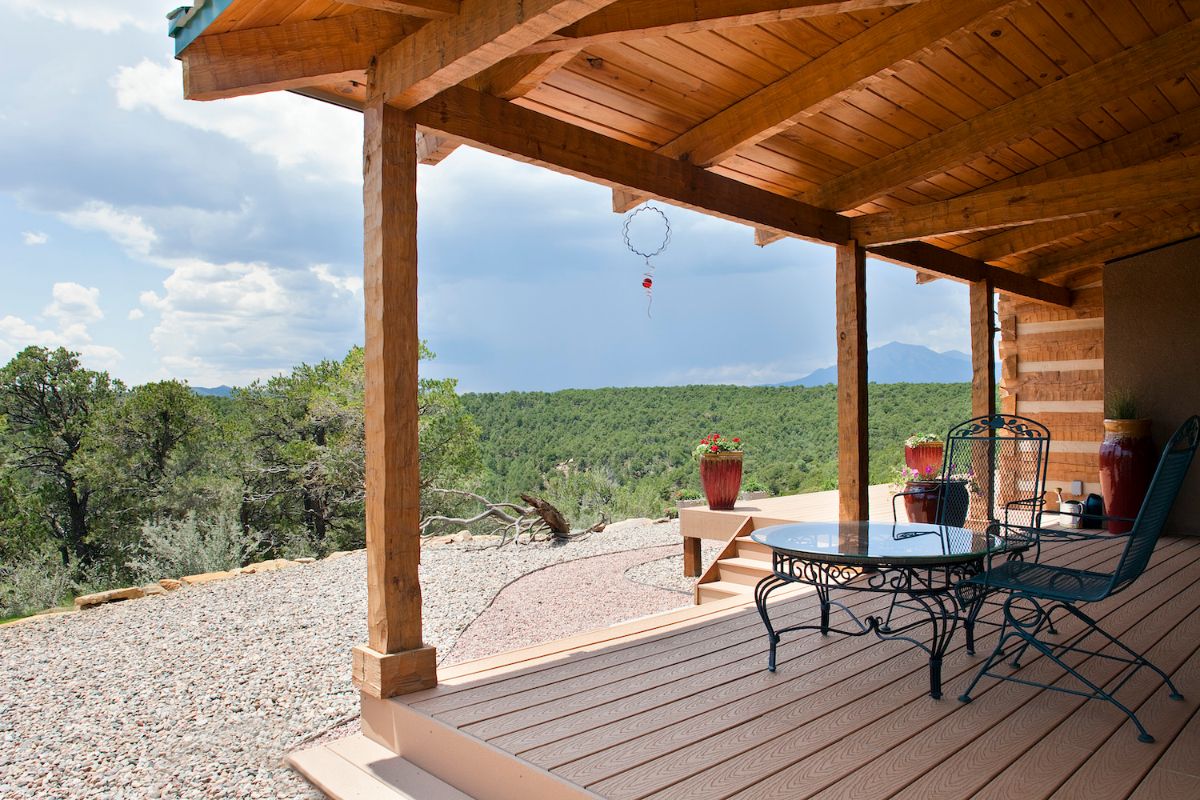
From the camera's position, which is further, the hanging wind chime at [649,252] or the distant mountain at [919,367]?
the distant mountain at [919,367]

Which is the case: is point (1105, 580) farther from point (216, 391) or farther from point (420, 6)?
point (216, 391)

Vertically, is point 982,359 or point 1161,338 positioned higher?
point 1161,338

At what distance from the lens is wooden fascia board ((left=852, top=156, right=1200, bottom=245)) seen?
4.06 m

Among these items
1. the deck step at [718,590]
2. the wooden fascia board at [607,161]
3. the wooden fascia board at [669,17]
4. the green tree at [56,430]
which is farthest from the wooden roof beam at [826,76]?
the green tree at [56,430]

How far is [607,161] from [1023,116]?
230 cm

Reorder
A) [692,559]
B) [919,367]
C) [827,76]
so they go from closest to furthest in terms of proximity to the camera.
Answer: [827,76] → [692,559] → [919,367]

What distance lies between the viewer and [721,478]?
248 inches

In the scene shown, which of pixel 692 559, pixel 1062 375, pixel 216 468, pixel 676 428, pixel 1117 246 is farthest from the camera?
pixel 676 428

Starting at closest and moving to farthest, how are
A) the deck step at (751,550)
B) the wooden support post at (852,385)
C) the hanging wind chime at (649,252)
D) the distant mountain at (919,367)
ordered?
the wooden support post at (852,385)
the hanging wind chime at (649,252)
the deck step at (751,550)
the distant mountain at (919,367)

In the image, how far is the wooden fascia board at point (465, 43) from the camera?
2191mm

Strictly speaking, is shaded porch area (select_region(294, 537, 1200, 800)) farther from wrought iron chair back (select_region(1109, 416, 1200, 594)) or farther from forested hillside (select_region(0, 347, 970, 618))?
forested hillside (select_region(0, 347, 970, 618))

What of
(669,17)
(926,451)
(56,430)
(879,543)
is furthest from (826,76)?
(56,430)

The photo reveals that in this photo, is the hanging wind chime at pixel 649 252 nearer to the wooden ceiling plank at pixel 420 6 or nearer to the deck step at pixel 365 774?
the wooden ceiling plank at pixel 420 6

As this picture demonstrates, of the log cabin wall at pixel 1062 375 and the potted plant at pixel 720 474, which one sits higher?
the log cabin wall at pixel 1062 375
